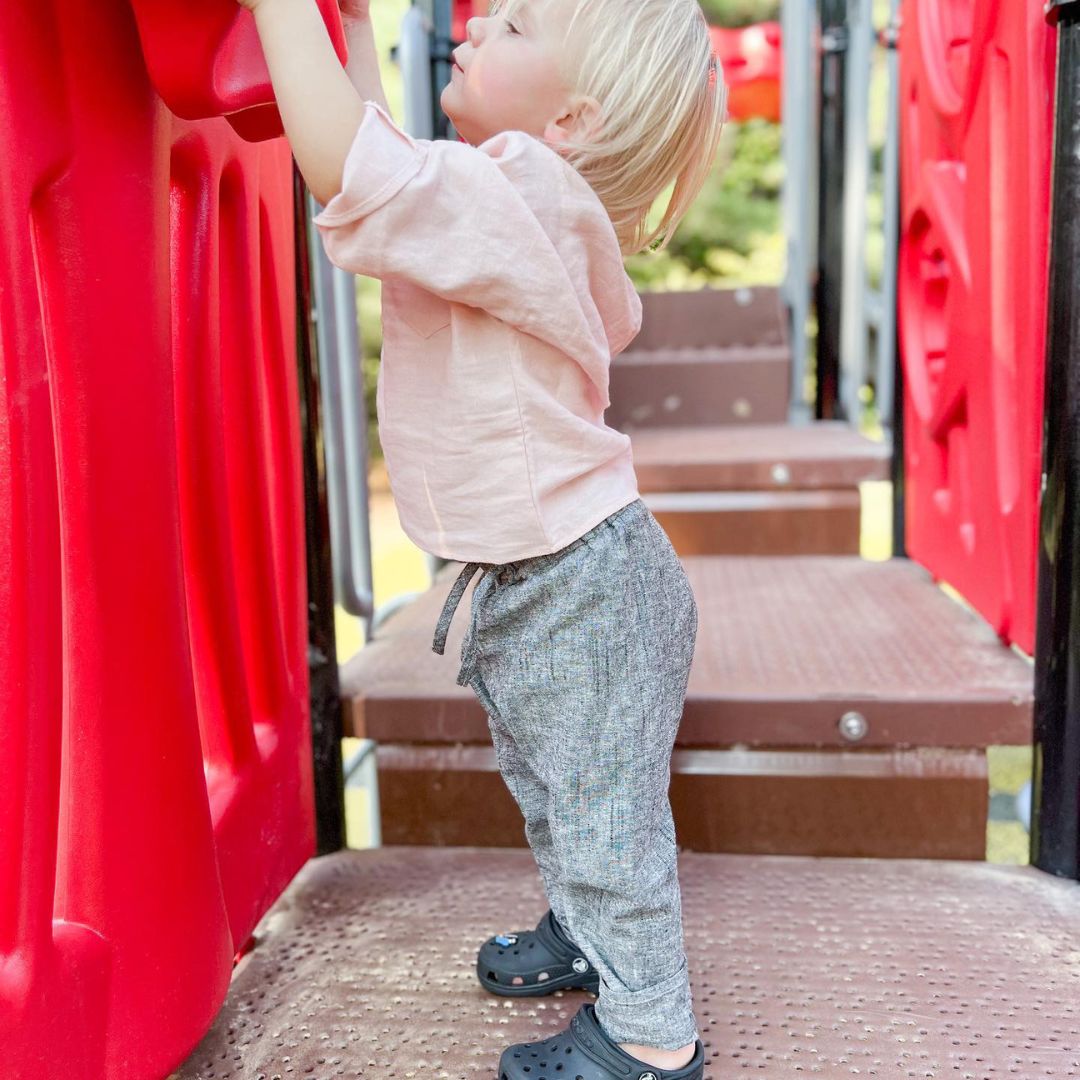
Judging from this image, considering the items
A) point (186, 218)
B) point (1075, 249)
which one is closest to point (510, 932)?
point (186, 218)

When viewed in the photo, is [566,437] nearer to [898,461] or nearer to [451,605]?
[451,605]

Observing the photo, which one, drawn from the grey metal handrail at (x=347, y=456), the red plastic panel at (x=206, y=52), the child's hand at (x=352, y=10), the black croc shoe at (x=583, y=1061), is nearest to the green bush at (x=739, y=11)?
the grey metal handrail at (x=347, y=456)

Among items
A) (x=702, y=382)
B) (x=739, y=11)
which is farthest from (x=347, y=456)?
(x=739, y=11)

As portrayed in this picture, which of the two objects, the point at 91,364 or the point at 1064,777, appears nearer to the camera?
the point at 91,364

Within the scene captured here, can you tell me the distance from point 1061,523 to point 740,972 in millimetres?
621

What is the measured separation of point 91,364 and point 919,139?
1.76 meters

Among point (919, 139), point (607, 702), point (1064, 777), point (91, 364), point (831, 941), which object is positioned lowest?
point (831, 941)

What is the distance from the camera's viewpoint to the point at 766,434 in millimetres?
2938

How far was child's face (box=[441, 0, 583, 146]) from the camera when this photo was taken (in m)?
0.90

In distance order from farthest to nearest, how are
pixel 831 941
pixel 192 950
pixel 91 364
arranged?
pixel 831 941, pixel 192 950, pixel 91 364

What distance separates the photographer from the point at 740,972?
3.84 feet

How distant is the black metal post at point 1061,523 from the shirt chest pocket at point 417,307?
748 millimetres

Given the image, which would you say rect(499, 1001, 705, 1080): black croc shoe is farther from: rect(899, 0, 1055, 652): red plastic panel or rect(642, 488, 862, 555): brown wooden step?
rect(642, 488, 862, 555): brown wooden step

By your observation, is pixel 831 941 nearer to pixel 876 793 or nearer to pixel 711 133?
pixel 876 793
